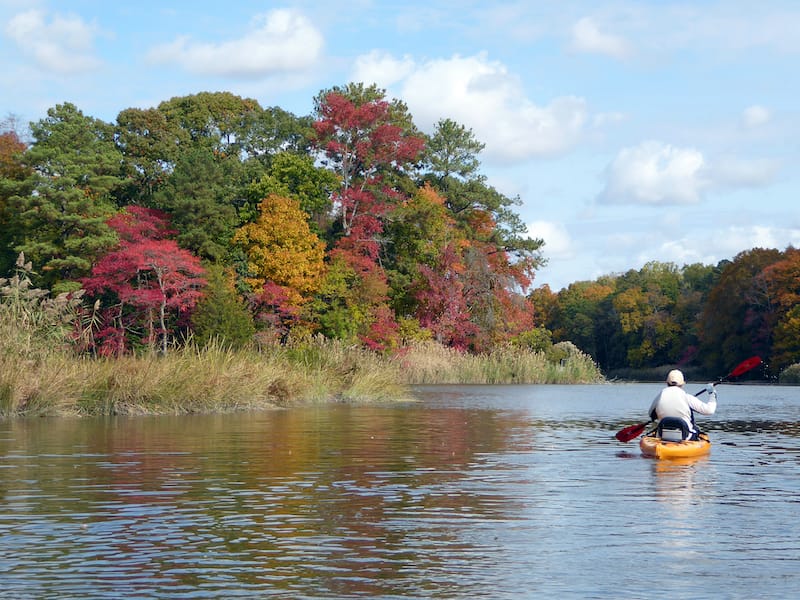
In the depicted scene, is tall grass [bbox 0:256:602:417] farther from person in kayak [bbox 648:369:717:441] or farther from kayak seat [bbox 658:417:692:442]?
person in kayak [bbox 648:369:717:441]

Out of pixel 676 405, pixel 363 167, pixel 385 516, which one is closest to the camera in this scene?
pixel 385 516

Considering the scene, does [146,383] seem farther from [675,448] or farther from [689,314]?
[689,314]

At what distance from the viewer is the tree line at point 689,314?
270 feet

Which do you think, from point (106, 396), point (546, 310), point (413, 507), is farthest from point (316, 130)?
point (546, 310)

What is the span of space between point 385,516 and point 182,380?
59.4 ft

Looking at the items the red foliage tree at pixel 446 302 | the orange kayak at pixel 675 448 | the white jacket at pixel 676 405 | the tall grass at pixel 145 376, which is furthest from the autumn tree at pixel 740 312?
the orange kayak at pixel 675 448

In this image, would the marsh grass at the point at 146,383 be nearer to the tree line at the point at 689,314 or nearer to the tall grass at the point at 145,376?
the tall grass at the point at 145,376

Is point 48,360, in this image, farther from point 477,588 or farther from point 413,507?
point 477,588

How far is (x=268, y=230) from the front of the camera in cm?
5300

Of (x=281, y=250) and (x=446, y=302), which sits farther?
(x=446, y=302)

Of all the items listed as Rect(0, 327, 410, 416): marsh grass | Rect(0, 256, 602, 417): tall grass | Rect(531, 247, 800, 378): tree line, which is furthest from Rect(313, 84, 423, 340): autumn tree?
Rect(531, 247, 800, 378): tree line

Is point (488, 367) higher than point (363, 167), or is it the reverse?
point (363, 167)

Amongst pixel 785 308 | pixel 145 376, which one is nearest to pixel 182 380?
pixel 145 376

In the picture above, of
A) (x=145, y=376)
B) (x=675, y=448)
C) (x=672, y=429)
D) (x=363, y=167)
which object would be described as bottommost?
(x=675, y=448)
